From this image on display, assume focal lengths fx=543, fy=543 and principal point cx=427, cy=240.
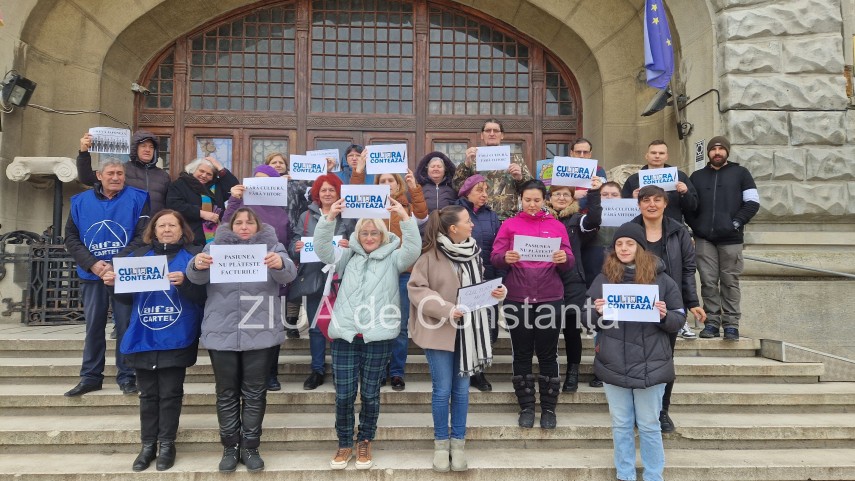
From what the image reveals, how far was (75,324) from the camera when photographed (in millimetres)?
7340

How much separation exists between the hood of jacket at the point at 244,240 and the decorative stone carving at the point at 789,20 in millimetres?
7433

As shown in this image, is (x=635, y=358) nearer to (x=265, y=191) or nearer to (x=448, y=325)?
(x=448, y=325)

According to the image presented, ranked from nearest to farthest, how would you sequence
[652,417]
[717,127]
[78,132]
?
[652,417] < [717,127] < [78,132]

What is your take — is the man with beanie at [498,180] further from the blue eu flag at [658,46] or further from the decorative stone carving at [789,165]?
the decorative stone carving at [789,165]

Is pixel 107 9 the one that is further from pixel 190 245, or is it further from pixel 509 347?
pixel 509 347

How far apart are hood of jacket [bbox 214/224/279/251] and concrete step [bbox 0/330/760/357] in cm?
205

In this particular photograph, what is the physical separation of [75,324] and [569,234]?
6594 mm

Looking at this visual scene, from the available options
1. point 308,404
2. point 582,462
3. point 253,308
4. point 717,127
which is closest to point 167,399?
point 253,308

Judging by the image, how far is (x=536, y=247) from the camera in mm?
4484

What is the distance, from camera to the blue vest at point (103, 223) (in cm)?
484

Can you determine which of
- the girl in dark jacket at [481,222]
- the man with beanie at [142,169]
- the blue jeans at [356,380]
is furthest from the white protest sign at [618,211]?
the man with beanie at [142,169]

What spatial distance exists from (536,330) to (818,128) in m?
6.13

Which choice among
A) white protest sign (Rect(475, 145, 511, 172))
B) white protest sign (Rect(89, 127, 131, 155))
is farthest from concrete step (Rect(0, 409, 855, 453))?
white protest sign (Rect(89, 127, 131, 155))

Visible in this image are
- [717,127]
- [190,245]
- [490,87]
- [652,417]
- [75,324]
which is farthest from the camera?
[490,87]
